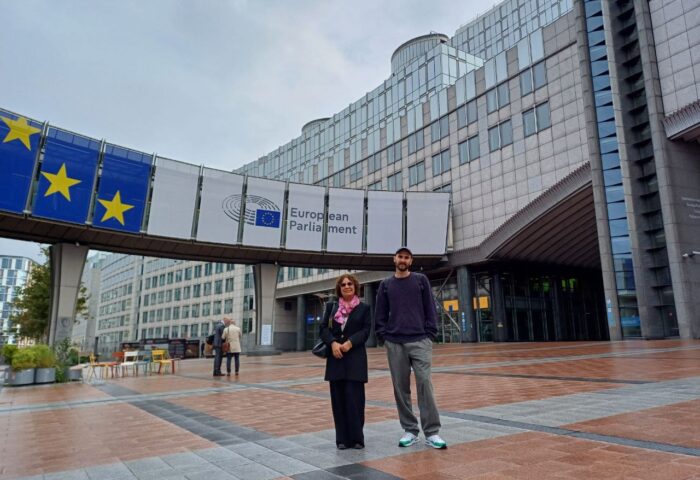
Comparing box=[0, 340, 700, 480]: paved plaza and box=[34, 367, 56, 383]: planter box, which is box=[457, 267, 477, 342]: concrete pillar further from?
box=[0, 340, 700, 480]: paved plaza

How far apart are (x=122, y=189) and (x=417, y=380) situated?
26.6 metres

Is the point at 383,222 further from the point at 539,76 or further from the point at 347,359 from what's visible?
the point at 347,359

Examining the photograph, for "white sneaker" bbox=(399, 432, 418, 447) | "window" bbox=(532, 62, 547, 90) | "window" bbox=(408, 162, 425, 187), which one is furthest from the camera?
"window" bbox=(408, 162, 425, 187)

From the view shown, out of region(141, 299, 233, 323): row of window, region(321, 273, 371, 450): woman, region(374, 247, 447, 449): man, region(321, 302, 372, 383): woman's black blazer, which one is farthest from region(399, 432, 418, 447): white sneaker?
region(141, 299, 233, 323): row of window

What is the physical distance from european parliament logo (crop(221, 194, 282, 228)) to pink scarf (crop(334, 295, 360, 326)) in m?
27.4

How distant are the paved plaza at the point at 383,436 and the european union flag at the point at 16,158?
61.1ft

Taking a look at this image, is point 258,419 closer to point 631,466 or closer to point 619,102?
point 631,466

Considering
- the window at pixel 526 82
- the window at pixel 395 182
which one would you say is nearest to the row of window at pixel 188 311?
the window at pixel 395 182

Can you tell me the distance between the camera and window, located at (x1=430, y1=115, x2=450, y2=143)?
134ft

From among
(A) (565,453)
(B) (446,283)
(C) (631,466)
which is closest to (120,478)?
(A) (565,453)

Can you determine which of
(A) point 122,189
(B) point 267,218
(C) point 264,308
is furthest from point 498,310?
(A) point 122,189

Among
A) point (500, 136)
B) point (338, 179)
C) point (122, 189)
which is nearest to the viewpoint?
point (122, 189)

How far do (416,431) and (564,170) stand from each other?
101ft

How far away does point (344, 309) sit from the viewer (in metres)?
4.80
